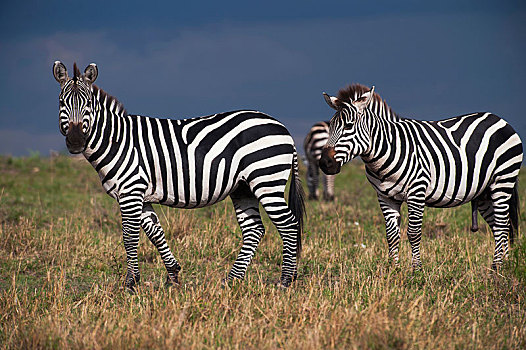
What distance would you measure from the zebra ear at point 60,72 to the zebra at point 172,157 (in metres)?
0.01

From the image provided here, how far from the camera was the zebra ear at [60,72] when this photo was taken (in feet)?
20.7

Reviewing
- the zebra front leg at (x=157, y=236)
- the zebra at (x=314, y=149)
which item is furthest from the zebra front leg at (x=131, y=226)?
the zebra at (x=314, y=149)

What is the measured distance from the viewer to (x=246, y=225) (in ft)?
Result: 22.6

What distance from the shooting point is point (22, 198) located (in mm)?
12836

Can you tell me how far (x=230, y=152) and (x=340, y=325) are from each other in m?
2.62

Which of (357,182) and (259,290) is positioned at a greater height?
(357,182)

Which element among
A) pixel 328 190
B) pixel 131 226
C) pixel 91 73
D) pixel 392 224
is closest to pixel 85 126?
pixel 91 73

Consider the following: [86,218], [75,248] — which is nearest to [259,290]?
[75,248]

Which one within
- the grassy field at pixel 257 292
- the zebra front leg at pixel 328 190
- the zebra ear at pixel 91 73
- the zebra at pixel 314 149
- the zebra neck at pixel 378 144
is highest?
the zebra at pixel 314 149

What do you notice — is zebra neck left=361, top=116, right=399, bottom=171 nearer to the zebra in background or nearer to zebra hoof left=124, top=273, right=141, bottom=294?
zebra hoof left=124, top=273, right=141, bottom=294

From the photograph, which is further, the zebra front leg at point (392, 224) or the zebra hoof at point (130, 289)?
the zebra front leg at point (392, 224)

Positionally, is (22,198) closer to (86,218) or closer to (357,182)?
(86,218)

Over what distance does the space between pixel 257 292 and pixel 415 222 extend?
221cm

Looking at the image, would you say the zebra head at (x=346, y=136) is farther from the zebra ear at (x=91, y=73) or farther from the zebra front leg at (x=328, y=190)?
the zebra front leg at (x=328, y=190)
